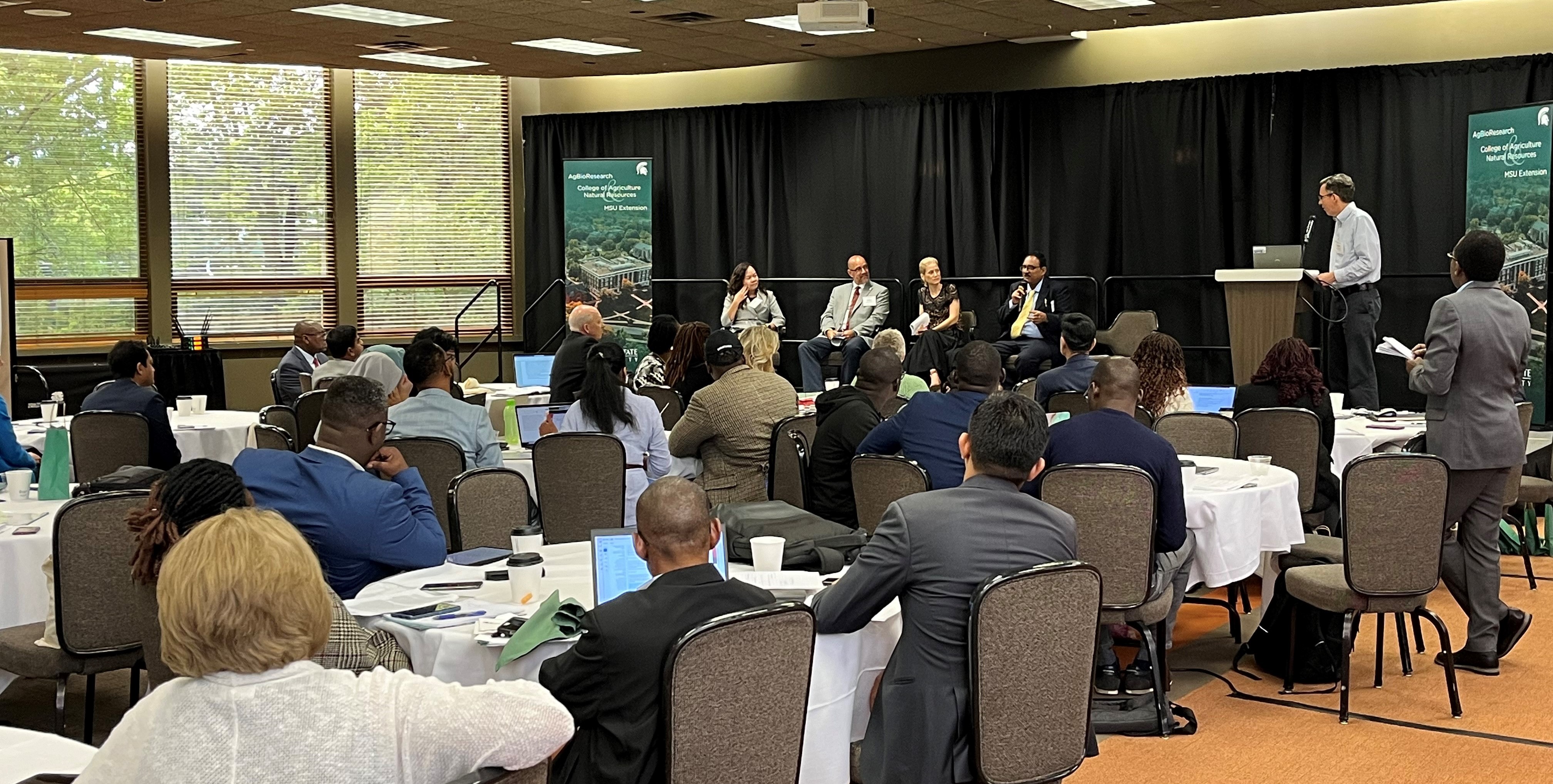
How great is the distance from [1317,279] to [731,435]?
5591 mm

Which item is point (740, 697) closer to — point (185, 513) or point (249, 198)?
point (185, 513)

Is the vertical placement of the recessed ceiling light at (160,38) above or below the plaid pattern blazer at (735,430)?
Result: above

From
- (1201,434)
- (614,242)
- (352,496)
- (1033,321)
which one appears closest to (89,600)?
(352,496)

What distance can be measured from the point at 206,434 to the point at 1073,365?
4899 mm

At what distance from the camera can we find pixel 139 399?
24.7ft

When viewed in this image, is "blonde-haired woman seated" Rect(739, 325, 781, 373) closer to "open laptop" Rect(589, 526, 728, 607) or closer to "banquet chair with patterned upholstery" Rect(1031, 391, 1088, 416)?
"banquet chair with patterned upholstery" Rect(1031, 391, 1088, 416)

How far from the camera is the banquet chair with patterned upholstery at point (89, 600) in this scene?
14.4 ft

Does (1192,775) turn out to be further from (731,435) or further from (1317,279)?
(1317,279)

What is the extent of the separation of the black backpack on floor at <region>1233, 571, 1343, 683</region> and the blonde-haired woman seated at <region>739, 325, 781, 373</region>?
2.51 metres

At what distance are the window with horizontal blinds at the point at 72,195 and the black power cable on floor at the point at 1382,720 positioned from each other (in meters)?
11.7

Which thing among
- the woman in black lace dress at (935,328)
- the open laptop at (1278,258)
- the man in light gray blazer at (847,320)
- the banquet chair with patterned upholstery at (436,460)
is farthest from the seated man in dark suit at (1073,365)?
the man in light gray blazer at (847,320)

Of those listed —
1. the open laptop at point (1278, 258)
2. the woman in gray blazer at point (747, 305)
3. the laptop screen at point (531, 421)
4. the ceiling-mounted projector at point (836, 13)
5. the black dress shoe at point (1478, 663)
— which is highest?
the ceiling-mounted projector at point (836, 13)

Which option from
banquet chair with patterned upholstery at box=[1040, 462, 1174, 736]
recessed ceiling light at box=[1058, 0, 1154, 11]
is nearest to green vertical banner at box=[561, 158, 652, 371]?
recessed ceiling light at box=[1058, 0, 1154, 11]

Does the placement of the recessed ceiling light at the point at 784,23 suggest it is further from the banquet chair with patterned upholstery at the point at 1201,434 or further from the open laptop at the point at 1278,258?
the banquet chair with patterned upholstery at the point at 1201,434
